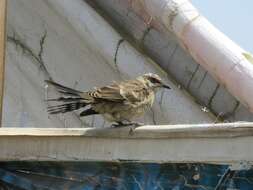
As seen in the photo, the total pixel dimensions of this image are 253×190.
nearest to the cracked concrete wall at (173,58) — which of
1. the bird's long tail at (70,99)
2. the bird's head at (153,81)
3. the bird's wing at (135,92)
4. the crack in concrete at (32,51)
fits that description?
the bird's head at (153,81)

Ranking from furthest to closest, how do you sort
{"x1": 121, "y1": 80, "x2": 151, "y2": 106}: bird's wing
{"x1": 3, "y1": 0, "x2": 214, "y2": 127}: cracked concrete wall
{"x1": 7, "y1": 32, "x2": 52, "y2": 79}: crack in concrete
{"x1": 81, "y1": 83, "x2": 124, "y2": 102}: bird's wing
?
{"x1": 7, "y1": 32, "x2": 52, "y2": 79}: crack in concrete, {"x1": 3, "y1": 0, "x2": 214, "y2": 127}: cracked concrete wall, {"x1": 121, "y1": 80, "x2": 151, "y2": 106}: bird's wing, {"x1": 81, "y1": 83, "x2": 124, "y2": 102}: bird's wing

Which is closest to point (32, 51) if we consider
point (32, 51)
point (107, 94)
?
point (32, 51)

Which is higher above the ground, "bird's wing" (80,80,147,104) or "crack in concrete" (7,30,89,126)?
"bird's wing" (80,80,147,104)

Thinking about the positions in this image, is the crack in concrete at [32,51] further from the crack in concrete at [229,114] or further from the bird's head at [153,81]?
the crack in concrete at [229,114]

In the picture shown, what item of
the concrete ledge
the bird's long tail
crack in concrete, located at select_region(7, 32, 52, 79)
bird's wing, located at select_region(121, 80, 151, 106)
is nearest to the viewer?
the concrete ledge

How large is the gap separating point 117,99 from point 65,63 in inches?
56.3

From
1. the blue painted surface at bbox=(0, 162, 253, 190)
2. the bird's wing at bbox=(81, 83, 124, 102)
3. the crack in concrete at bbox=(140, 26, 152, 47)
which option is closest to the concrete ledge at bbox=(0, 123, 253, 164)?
the blue painted surface at bbox=(0, 162, 253, 190)

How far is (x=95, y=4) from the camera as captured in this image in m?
5.93

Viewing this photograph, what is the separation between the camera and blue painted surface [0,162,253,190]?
10.3ft

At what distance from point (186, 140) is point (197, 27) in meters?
1.84

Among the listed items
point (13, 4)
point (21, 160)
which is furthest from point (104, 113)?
point (13, 4)

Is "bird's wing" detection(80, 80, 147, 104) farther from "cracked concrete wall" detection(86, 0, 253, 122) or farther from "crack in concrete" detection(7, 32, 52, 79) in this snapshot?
"crack in concrete" detection(7, 32, 52, 79)

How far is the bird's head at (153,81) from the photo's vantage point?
490 cm

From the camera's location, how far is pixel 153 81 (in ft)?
16.3
